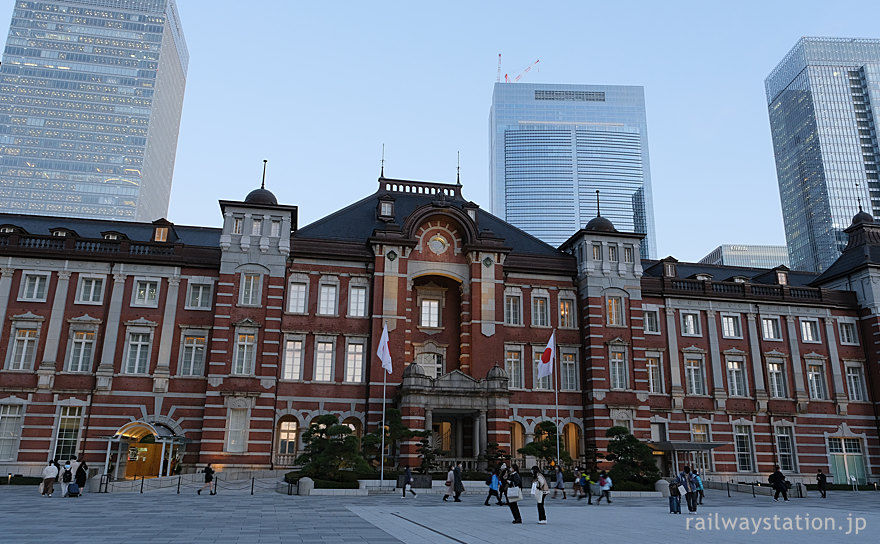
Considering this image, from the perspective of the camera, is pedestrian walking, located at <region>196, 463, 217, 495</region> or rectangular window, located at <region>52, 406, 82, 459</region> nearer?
pedestrian walking, located at <region>196, 463, 217, 495</region>

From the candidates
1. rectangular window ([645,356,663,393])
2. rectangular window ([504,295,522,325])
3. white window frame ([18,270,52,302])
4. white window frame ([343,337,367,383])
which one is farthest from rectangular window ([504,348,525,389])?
white window frame ([18,270,52,302])

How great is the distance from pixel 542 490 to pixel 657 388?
2841 centimetres

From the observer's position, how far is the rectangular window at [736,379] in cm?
4447

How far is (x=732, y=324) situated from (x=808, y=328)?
6.20 m

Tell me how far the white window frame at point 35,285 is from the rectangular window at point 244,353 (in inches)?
468

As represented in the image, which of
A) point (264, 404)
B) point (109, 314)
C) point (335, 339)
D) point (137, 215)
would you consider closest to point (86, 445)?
point (109, 314)

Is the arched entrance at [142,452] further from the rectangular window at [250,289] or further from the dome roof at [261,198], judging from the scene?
the dome roof at [261,198]

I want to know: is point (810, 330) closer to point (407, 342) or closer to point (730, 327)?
point (730, 327)

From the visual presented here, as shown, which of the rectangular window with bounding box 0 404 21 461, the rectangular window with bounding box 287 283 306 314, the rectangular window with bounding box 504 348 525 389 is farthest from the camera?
the rectangular window with bounding box 504 348 525 389

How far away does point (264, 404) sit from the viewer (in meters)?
37.1

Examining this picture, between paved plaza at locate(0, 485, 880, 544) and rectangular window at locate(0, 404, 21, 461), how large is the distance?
9942 millimetres

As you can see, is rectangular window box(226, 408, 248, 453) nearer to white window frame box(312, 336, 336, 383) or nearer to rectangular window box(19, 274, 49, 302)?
white window frame box(312, 336, 336, 383)

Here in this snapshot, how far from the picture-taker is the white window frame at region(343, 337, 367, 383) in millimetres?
39250

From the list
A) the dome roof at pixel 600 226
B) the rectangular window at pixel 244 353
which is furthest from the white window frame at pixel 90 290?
the dome roof at pixel 600 226
